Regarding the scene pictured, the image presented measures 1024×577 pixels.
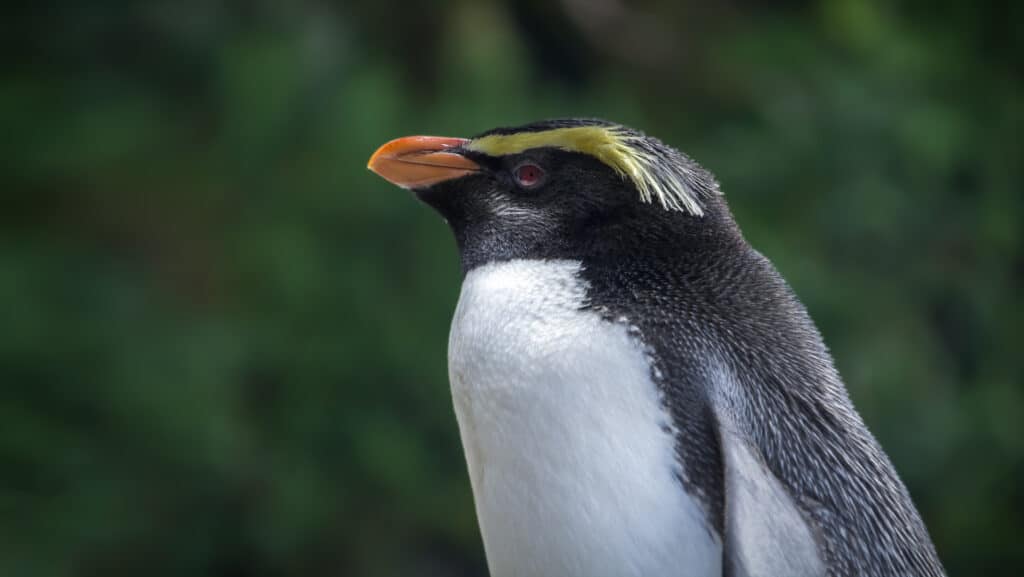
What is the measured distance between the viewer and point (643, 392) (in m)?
0.65

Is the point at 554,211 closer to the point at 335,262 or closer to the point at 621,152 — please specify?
the point at 621,152

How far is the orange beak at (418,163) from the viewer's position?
74 cm

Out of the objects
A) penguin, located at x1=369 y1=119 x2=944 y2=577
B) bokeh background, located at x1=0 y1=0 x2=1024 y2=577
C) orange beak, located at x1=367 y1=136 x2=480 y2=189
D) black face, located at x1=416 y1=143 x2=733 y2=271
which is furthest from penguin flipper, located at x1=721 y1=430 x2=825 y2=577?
bokeh background, located at x1=0 y1=0 x2=1024 y2=577

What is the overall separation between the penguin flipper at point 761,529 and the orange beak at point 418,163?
0.83 ft

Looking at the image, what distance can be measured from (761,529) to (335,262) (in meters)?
1.36

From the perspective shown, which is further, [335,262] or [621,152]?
[335,262]

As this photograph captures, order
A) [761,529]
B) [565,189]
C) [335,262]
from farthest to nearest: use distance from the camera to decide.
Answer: [335,262], [565,189], [761,529]

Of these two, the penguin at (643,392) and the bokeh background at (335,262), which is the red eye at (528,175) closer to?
the penguin at (643,392)

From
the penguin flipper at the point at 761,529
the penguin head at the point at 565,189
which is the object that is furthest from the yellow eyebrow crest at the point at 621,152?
the penguin flipper at the point at 761,529

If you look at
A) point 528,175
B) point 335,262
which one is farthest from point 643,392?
point 335,262

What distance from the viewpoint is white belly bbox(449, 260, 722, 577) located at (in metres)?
0.63

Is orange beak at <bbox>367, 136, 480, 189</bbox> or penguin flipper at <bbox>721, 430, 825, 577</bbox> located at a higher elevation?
orange beak at <bbox>367, 136, 480, 189</bbox>

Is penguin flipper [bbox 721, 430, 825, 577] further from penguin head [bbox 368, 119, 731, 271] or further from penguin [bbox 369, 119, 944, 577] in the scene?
penguin head [bbox 368, 119, 731, 271]

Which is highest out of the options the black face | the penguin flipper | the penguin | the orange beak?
the orange beak
